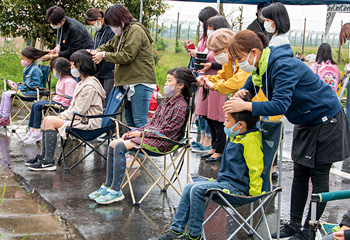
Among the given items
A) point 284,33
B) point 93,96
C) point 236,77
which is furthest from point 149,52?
point 284,33

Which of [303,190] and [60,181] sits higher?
[303,190]

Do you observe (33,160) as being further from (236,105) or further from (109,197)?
(236,105)

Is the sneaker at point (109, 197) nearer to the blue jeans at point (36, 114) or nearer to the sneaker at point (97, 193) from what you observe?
the sneaker at point (97, 193)

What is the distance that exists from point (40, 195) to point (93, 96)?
1554mm

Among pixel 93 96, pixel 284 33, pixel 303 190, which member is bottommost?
pixel 303 190

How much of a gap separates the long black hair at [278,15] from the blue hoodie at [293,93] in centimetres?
39

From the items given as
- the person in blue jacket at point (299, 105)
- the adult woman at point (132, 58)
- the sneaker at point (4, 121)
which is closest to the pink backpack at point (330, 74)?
the adult woman at point (132, 58)

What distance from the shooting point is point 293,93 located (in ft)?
11.0

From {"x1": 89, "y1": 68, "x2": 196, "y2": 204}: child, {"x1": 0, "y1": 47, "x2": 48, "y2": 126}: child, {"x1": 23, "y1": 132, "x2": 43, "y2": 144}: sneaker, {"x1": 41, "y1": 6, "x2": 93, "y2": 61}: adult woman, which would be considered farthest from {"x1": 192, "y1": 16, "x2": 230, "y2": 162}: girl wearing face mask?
{"x1": 0, "y1": 47, "x2": 48, "y2": 126}: child

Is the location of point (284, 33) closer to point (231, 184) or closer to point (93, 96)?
point (231, 184)

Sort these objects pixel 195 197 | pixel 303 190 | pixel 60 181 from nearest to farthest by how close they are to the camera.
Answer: pixel 195 197 → pixel 303 190 → pixel 60 181

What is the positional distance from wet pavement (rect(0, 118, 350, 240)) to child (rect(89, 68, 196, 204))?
15cm

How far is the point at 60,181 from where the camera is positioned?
5.10 metres

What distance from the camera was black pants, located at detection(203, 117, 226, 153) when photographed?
6133 mm
